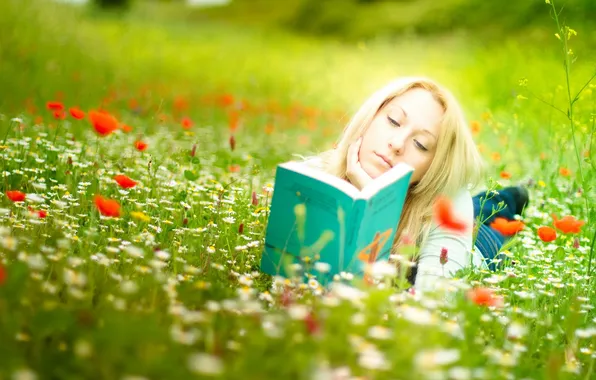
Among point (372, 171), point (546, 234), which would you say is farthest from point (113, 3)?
point (546, 234)

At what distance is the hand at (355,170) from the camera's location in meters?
2.79

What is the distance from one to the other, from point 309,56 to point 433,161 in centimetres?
1267

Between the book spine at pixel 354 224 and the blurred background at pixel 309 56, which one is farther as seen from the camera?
the blurred background at pixel 309 56

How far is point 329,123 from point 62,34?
3347mm

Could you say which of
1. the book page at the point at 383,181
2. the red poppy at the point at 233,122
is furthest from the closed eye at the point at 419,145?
the red poppy at the point at 233,122

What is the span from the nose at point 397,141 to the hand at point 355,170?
15cm

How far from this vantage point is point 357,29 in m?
20.2

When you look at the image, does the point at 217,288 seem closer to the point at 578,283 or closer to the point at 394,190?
the point at 394,190

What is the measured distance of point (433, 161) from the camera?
3.00m

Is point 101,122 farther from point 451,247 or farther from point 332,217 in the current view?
point 451,247

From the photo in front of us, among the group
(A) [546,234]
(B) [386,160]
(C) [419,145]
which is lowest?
(A) [546,234]

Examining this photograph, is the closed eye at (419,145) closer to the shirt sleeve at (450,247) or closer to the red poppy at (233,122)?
the shirt sleeve at (450,247)

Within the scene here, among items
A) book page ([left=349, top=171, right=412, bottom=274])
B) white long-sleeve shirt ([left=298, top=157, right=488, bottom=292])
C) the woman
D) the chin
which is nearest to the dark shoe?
the woman

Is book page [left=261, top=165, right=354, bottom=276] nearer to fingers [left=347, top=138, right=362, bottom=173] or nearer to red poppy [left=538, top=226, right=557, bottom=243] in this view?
fingers [left=347, top=138, right=362, bottom=173]
